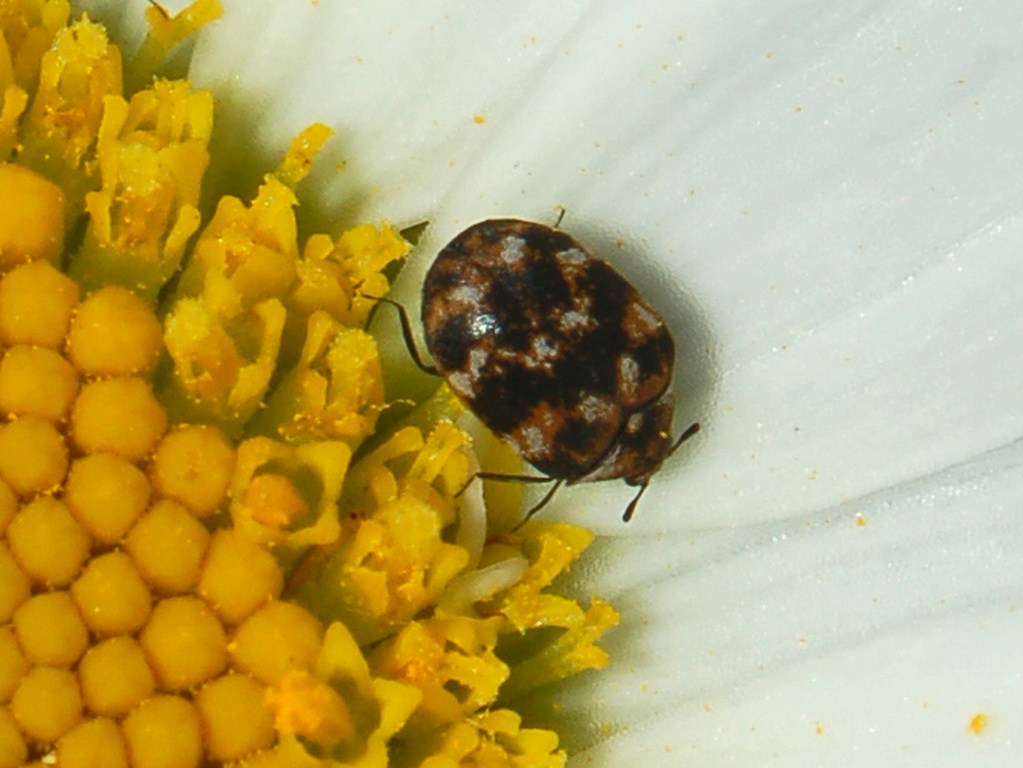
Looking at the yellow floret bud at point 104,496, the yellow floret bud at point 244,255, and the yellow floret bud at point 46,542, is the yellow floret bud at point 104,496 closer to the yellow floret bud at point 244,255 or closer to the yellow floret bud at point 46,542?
the yellow floret bud at point 46,542

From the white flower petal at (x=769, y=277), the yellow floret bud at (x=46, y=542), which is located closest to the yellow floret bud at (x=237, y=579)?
the yellow floret bud at (x=46, y=542)

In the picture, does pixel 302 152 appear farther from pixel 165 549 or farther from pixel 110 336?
pixel 165 549

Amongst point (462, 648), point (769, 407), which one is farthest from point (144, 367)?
point (769, 407)

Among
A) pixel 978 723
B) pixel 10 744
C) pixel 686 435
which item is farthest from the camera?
pixel 686 435

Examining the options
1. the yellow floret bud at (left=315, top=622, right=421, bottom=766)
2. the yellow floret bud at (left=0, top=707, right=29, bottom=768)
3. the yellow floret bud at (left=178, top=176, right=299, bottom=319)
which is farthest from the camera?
the yellow floret bud at (left=178, top=176, right=299, bottom=319)

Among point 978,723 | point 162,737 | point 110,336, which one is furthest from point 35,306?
point 978,723

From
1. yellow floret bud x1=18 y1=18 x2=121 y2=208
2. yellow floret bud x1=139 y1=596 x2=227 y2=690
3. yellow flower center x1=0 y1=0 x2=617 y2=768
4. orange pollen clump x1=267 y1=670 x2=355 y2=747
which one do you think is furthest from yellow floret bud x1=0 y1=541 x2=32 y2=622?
yellow floret bud x1=18 y1=18 x2=121 y2=208

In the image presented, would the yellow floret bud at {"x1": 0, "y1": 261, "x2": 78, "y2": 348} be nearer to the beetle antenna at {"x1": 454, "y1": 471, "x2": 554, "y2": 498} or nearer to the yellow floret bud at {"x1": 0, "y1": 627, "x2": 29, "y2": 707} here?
the yellow floret bud at {"x1": 0, "y1": 627, "x2": 29, "y2": 707}
